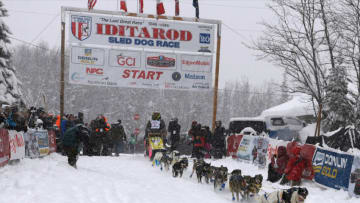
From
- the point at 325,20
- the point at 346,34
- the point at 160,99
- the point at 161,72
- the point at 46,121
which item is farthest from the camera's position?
the point at 160,99

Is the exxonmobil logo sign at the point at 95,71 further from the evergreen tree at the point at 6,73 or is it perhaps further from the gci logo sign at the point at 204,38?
the evergreen tree at the point at 6,73

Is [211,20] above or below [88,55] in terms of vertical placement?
above

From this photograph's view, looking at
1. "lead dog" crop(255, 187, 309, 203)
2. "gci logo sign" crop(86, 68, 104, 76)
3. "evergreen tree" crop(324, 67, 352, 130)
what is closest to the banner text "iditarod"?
"gci logo sign" crop(86, 68, 104, 76)

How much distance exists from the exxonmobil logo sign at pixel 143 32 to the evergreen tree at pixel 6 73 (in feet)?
21.9

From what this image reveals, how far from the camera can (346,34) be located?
53.8 ft

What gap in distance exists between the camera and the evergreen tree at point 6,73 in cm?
2162

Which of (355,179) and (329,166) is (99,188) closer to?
(355,179)

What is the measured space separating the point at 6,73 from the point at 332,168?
18334 millimetres

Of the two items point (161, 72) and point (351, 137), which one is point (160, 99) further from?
point (351, 137)

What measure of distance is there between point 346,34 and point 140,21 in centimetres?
882

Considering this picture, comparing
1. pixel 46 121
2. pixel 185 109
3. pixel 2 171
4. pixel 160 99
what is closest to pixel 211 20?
Answer: pixel 46 121

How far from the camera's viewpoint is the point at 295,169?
10.2 metres

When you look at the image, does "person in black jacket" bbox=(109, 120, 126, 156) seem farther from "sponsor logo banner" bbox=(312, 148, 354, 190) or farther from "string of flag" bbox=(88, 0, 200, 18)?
"sponsor logo banner" bbox=(312, 148, 354, 190)

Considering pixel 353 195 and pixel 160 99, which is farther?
pixel 160 99
